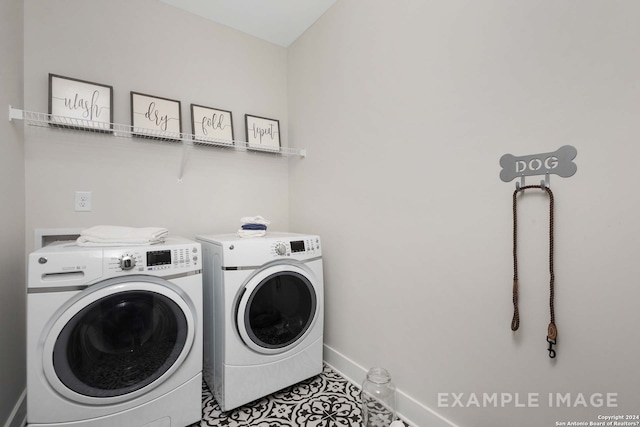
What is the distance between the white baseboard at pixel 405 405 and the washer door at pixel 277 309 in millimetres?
387

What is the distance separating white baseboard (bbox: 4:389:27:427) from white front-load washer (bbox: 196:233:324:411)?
2.74 feet

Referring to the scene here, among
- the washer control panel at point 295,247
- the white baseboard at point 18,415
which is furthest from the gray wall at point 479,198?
the white baseboard at point 18,415

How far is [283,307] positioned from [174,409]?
0.70 meters

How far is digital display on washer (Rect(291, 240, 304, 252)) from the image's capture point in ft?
5.63

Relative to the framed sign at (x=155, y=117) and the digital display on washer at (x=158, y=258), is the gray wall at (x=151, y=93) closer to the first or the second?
the framed sign at (x=155, y=117)

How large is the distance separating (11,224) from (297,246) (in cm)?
139

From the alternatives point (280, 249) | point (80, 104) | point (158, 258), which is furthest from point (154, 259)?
point (80, 104)

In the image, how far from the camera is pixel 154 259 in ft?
4.25

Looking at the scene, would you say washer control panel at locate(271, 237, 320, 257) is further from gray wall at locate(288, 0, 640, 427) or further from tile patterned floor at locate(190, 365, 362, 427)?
tile patterned floor at locate(190, 365, 362, 427)

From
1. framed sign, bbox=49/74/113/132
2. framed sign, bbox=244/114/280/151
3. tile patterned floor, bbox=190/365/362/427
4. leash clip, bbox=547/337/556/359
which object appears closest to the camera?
leash clip, bbox=547/337/556/359

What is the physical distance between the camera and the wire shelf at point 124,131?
1.52 metres

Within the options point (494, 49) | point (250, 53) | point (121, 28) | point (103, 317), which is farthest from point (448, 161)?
point (121, 28)

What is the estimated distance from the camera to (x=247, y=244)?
1.54 meters

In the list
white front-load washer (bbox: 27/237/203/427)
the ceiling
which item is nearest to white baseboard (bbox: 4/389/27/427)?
white front-load washer (bbox: 27/237/203/427)
